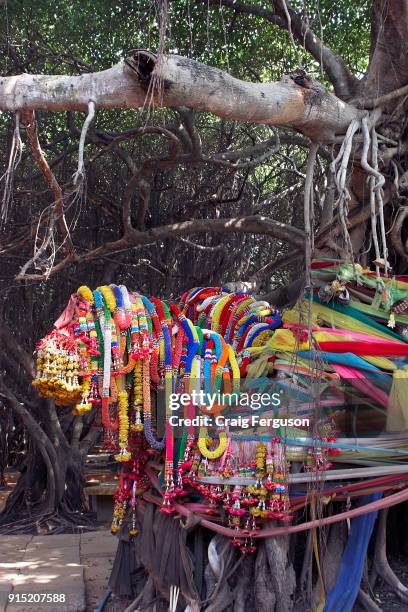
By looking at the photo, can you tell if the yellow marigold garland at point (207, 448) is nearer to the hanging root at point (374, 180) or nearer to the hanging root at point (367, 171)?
the hanging root at point (367, 171)

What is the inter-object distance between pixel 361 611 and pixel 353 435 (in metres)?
0.88

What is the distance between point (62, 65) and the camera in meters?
7.66

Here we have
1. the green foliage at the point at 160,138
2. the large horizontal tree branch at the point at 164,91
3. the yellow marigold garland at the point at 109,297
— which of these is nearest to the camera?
the large horizontal tree branch at the point at 164,91

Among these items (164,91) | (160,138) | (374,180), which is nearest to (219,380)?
(374,180)

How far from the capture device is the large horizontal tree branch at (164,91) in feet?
12.1

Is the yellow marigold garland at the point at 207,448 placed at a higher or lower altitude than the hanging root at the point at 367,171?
lower

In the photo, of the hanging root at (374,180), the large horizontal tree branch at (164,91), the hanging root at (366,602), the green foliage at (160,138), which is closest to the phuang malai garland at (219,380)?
the hanging root at (374,180)

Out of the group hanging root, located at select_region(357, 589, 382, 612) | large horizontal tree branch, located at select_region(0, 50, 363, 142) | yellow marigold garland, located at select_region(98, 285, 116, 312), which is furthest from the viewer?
yellow marigold garland, located at select_region(98, 285, 116, 312)

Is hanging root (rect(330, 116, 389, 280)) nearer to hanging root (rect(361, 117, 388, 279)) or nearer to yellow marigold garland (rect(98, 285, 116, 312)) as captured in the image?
hanging root (rect(361, 117, 388, 279))

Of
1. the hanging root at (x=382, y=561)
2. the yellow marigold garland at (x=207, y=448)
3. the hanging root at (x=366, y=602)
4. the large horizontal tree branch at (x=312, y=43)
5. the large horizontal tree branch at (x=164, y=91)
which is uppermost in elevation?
the large horizontal tree branch at (x=312, y=43)

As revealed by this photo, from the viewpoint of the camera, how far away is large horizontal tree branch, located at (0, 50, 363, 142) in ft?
12.1

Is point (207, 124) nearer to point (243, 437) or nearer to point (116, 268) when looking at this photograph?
point (116, 268)

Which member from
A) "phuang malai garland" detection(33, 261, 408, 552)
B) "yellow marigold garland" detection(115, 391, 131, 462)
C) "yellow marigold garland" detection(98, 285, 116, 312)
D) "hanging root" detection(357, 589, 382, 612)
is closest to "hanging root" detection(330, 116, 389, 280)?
"phuang malai garland" detection(33, 261, 408, 552)

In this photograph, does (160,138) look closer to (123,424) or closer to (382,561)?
(123,424)
